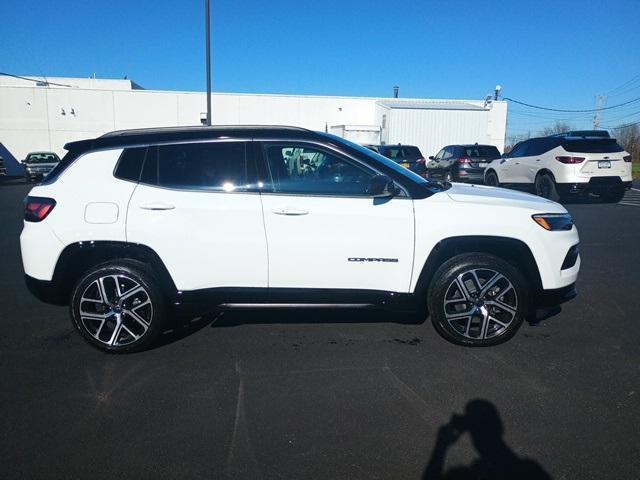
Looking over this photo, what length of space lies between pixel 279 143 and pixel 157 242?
48.7 inches

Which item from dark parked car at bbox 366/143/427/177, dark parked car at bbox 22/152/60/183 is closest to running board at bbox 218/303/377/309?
dark parked car at bbox 366/143/427/177

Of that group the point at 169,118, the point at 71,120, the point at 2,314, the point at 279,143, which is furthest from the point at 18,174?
the point at 279,143

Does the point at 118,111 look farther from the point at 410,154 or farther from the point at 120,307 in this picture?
the point at 120,307

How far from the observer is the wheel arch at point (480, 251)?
3680 millimetres

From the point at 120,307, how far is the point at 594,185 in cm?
1176

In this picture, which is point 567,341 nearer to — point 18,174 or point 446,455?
point 446,455

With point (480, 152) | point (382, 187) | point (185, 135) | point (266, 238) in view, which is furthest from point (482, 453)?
point (480, 152)

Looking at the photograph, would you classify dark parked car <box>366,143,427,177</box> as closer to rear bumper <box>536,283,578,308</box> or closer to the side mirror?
rear bumper <box>536,283,578,308</box>

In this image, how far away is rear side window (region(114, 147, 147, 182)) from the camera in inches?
146

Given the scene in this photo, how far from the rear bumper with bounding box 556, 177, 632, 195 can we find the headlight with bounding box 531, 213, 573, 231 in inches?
354

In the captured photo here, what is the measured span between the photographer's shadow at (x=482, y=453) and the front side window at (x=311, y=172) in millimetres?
1787

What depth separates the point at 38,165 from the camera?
24672mm

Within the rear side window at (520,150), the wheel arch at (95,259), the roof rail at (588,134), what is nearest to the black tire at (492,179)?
the rear side window at (520,150)

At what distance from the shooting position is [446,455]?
Answer: 2.54 metres
